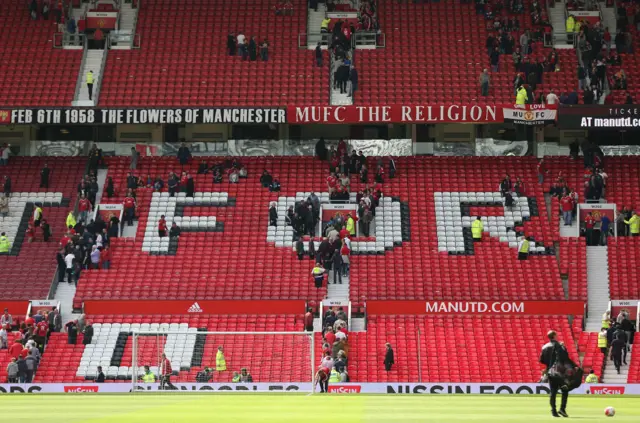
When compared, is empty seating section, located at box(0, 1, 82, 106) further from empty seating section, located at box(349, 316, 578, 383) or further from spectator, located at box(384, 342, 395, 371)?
spectator, located at box(384, 342, 395, 371)

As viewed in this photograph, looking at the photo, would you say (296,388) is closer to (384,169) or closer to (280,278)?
(280,278)

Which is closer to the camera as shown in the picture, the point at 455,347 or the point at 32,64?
the point at 455,347

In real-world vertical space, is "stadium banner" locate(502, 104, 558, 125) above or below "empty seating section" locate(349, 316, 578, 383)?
above

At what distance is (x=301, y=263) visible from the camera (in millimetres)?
46500

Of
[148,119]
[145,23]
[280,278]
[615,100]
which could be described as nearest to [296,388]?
[280,278]

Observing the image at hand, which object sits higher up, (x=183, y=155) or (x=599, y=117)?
(x=599, y=117)

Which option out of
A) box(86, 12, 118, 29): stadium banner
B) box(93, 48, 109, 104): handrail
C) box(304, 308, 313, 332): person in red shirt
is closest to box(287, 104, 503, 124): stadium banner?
Answer: box(93, 48, 109, 104): handrail

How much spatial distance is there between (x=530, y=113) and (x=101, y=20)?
2085 cm

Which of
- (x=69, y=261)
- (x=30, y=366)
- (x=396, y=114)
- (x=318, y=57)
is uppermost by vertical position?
(x=318, y=57)

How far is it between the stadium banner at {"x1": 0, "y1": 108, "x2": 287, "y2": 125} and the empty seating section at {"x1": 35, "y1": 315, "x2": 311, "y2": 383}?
10675mm

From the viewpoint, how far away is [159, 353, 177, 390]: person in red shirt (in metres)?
34.1

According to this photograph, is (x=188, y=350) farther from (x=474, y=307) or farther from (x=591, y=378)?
(x=474, y=307)

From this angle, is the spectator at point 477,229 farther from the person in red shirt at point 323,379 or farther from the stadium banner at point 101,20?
the stadium banner at point 101,20

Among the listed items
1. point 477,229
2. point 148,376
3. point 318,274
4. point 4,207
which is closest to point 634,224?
point 477,229
